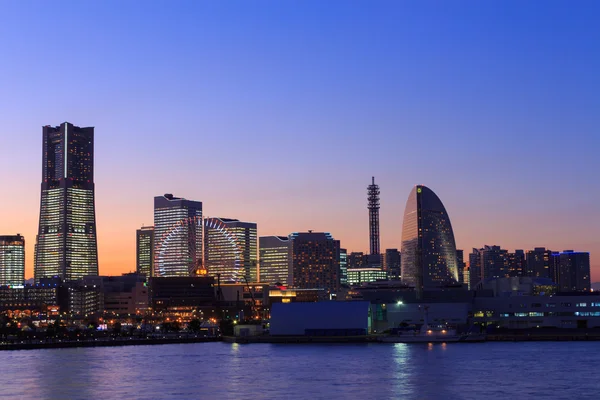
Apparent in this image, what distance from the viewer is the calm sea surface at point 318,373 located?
65.6m

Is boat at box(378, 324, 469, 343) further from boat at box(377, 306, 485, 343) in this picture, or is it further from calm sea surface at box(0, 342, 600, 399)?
calm sea surface at box(0, 342, 600, 399)

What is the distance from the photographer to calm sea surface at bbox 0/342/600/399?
215ft

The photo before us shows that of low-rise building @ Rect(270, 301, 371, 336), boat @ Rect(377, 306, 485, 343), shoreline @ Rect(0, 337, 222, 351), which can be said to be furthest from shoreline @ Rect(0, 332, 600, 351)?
low-rise building @ Rect(270, 301, 371, 336)

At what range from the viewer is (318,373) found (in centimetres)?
7938

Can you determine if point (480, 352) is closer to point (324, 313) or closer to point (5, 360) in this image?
point (324, 313)

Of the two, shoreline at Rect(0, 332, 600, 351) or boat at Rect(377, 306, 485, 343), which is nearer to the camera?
boat at Rect(377, 306, 485, 343)

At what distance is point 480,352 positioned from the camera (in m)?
103

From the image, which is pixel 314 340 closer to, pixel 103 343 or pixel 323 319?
pixel 323 319

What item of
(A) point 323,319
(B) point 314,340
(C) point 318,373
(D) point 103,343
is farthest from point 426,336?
(C) point 318,373

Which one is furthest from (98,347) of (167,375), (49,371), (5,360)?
(167,375)

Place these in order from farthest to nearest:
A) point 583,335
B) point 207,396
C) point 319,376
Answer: point 583,335 < point 319,376 < point 207,396

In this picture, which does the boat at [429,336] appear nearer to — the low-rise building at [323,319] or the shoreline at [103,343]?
the low-rise building at [323,319]

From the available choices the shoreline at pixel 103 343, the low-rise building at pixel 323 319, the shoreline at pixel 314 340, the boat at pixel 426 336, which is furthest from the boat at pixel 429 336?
the shoreline at pixel 103 343

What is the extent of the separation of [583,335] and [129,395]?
3213 inches
